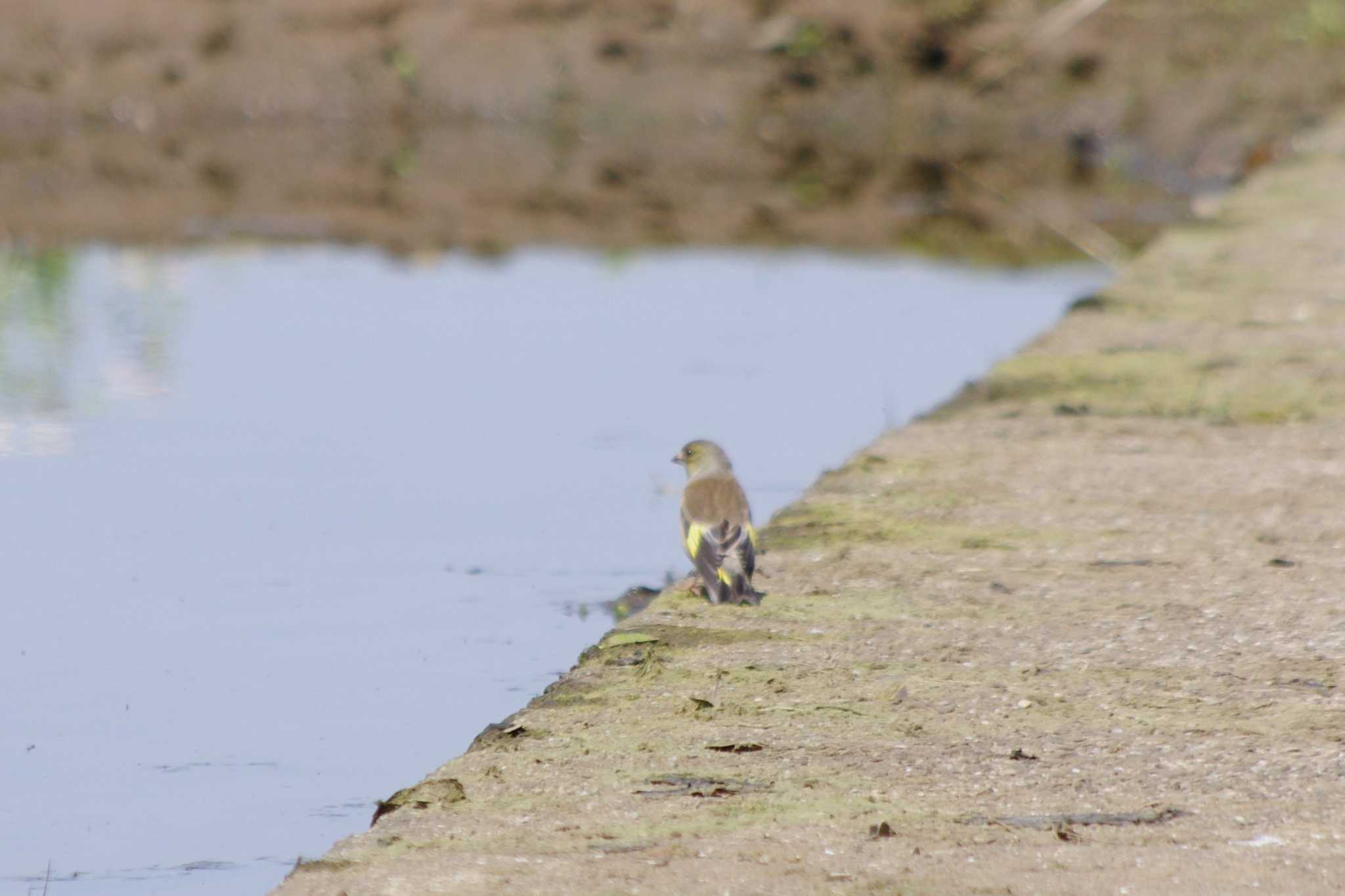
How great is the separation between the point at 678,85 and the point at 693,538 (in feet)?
45.6

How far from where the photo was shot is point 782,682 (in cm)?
404

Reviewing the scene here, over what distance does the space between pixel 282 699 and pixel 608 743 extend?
1.28 meters

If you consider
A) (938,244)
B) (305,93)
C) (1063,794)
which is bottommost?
(1063,794)

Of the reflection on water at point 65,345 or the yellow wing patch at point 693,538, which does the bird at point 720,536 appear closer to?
the yellow wing patch at point 693,538

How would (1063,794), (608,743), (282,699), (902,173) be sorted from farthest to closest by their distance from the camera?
(902,173)
(282,699)
(608,743)
(1063,794)

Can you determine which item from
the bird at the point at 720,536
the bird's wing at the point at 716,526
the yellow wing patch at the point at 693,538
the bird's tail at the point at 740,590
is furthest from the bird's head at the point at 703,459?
the bird's tail at the point at 740,590

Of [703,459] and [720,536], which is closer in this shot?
[720,536]

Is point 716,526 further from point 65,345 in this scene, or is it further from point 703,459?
point 65,345

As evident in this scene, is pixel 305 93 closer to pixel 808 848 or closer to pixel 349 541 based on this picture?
pixel 349 541

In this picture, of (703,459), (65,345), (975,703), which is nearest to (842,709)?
(975,703)

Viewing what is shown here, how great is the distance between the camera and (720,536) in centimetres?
457

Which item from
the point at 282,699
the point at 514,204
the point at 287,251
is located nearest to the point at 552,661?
the point at 282,699

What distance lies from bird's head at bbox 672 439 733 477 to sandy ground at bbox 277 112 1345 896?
201mm

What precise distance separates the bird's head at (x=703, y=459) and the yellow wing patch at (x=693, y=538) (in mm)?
389
